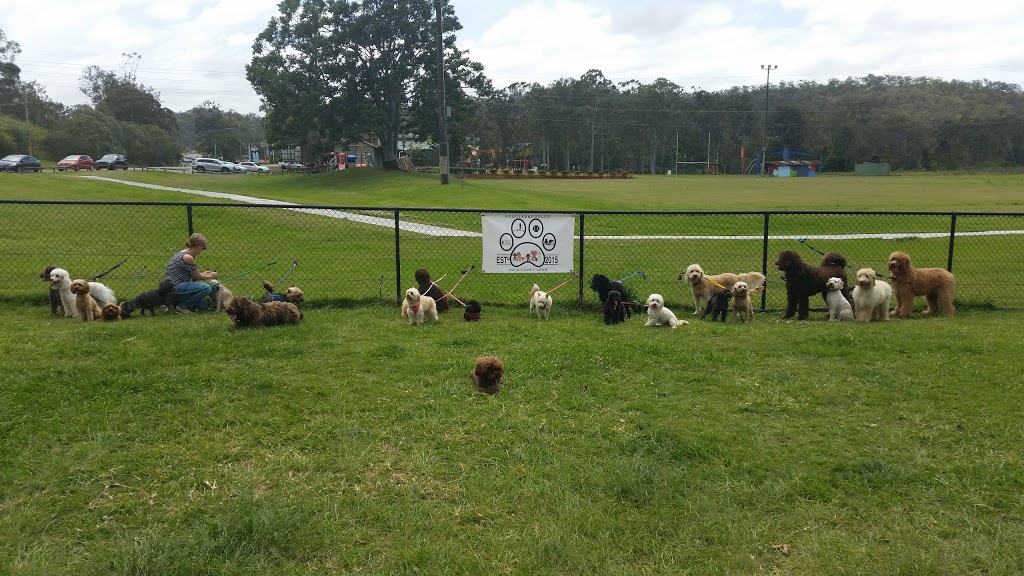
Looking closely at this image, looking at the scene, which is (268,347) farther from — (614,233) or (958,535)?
(614,233)

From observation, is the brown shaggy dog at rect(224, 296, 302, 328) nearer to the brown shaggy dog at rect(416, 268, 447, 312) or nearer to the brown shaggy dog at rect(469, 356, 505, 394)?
the brown shaggy dog at rect(416, 268, 447, 312)

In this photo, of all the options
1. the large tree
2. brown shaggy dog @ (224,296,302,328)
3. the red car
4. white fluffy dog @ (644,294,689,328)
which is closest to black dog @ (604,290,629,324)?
white fluffy dog @ (644,294,689,328)

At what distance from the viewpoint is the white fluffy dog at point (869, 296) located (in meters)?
8.57

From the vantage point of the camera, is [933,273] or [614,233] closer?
A: [933,273]

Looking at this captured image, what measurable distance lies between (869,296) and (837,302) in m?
0.39

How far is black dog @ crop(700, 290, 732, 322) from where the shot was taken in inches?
347

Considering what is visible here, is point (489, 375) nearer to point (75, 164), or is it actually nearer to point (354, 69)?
point (354, 69)

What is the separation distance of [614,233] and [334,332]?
11.3 m

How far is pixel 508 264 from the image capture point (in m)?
9.70

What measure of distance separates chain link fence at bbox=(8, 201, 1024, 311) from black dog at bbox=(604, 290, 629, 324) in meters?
0.91

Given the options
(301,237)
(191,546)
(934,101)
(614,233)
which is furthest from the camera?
(934,101)

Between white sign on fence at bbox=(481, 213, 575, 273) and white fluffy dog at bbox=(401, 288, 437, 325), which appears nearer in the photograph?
white fluffy dog at bbox=(401, 288, 437, 325)

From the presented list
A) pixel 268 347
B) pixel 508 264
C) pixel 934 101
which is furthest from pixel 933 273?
pixel 934 101

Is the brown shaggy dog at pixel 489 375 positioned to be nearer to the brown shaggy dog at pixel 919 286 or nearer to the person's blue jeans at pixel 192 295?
the person's blue jeans at pixel 192 295
